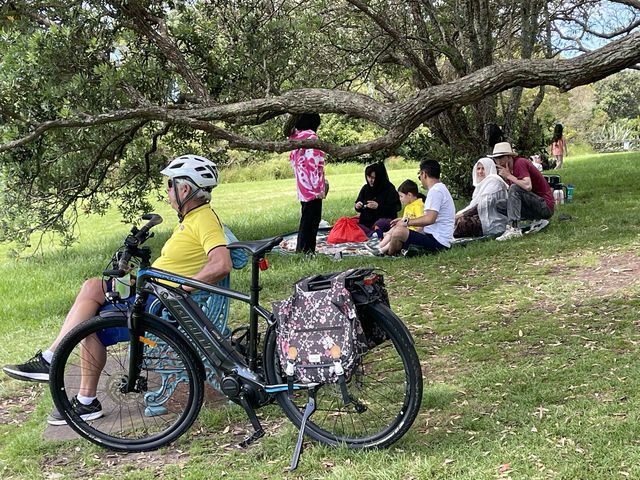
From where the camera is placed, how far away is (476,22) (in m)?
10.6

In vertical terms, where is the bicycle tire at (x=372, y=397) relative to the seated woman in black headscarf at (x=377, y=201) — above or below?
below

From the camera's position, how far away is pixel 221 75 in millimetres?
8906

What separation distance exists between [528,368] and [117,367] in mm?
2527

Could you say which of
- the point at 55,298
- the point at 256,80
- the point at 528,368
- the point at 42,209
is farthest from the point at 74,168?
the point at 528,368

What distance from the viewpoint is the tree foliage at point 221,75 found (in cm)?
579

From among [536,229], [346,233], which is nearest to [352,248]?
[346,233]

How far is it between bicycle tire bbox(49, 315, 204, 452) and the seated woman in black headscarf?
5785 millimetres

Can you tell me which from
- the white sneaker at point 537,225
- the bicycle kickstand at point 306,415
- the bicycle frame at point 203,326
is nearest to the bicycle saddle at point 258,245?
the bicycle frame at point 203,326

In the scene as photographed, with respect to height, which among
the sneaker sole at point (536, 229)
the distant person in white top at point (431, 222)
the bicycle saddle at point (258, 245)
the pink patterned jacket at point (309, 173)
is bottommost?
the sneaker sole at point (536, 229)

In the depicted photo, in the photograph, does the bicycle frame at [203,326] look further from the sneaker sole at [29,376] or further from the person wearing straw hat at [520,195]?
the person wearing straw hat at [520,195]

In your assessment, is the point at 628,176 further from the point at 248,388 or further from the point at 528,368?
the point at 248,388

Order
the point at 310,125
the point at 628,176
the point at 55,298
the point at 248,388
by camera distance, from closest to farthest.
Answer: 1. the point at 248,388
2. the point at 55,298
3. the point at 310,125
4. the point at 628,176

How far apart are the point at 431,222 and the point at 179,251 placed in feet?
14.9

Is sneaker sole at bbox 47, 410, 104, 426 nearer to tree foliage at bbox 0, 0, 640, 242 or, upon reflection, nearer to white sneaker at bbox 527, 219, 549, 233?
tree foliage at bbox 0, 0, 640, 242
